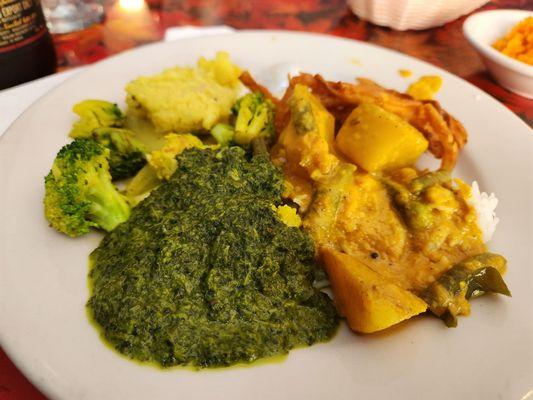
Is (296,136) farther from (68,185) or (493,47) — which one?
(493,47)

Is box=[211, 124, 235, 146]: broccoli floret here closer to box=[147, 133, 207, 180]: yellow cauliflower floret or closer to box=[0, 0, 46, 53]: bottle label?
box=[147, 133, 207, 180]: yellow cauliflower floret

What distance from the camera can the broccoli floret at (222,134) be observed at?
2099mm

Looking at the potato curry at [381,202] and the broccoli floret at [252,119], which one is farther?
the broccoli floret at [252,119]

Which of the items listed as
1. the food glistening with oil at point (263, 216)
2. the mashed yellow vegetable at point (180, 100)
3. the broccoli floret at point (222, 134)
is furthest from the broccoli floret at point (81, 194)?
the broccoli floret at point (222, 134)

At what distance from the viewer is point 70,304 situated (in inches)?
55.9

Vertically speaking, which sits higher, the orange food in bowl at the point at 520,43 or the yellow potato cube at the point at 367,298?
the orange food in bowl at the point at 520,43

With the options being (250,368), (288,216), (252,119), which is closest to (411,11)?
(252,119)

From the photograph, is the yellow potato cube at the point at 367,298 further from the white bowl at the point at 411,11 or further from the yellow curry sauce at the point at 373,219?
the white bowl at the point at 411,11

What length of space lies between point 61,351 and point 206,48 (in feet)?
5.97

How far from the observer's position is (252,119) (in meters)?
2.12

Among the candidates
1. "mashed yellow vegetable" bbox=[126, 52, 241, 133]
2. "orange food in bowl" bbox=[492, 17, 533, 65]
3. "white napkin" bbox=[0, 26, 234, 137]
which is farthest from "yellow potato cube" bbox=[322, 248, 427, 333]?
"orange food in bowl" bbox=[492, 17, 533, 65]

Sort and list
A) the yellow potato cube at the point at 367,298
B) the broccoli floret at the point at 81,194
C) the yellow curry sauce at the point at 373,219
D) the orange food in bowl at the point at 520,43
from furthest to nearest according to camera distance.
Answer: the orange food in bowl at the point at 520,43, the broccoli floret at the point at 81,194, the yellow curry sauce at the point at 373,219, the yellow potato cube at the point at 367,298

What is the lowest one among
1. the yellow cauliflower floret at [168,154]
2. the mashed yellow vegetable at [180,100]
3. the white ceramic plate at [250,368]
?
the white ceramic plate at [250,368]

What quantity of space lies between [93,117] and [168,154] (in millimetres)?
405
